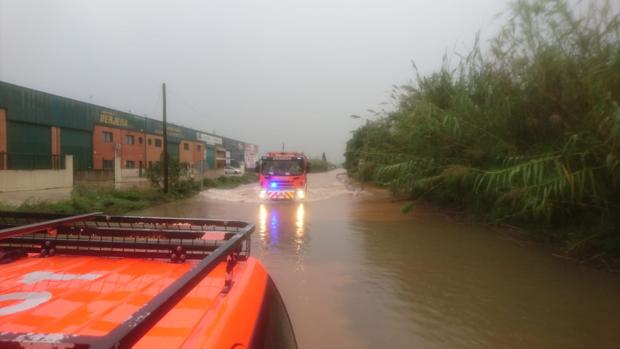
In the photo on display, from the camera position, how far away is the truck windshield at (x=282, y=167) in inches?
737

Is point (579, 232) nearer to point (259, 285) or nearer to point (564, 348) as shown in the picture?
point (564, 348)

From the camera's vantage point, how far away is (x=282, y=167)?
1880 centimetres

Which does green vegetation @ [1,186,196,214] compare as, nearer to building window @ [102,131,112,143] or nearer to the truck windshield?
the truck windshield

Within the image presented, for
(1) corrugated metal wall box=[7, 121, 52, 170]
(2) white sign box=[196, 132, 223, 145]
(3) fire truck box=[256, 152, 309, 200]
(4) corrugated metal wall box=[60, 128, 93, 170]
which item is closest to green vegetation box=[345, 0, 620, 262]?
(3) fire truck box=[256, 152, 309, 200]

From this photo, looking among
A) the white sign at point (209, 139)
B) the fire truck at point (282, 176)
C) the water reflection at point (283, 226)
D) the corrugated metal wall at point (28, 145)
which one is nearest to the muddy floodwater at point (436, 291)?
the water reflection at point (283, 226)

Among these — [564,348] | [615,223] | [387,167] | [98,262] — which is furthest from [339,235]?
[98,262]

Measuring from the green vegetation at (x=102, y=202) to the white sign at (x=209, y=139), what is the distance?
34395mm

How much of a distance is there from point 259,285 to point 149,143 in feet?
140

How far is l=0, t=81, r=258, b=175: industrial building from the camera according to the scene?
23.5m

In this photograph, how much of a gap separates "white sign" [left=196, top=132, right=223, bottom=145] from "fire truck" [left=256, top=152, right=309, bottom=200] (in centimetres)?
3774

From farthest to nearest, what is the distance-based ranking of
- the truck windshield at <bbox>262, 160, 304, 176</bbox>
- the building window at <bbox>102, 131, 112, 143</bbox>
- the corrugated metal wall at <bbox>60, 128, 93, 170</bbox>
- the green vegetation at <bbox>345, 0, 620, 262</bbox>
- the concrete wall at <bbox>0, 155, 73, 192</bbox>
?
the building window at <bbox>102, 131, 112, 143</bbox> < the corrugated metal wall at <bbox>60, 128, 93, 170</bbox> < the concrete wall at <bbox>0, 155, 73, 192</bbox> < the truck windshield at <bbox>262, 160, 304, 176</bbox> < the green vegetation at <bbox>345, 0, 620, 262</bbox>

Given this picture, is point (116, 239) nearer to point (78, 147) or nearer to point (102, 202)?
point (102, 202)

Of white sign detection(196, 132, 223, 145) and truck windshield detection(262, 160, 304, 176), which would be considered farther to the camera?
white sign detection(196, 132, 223, 145)

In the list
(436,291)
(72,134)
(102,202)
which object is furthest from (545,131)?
(72,134)
